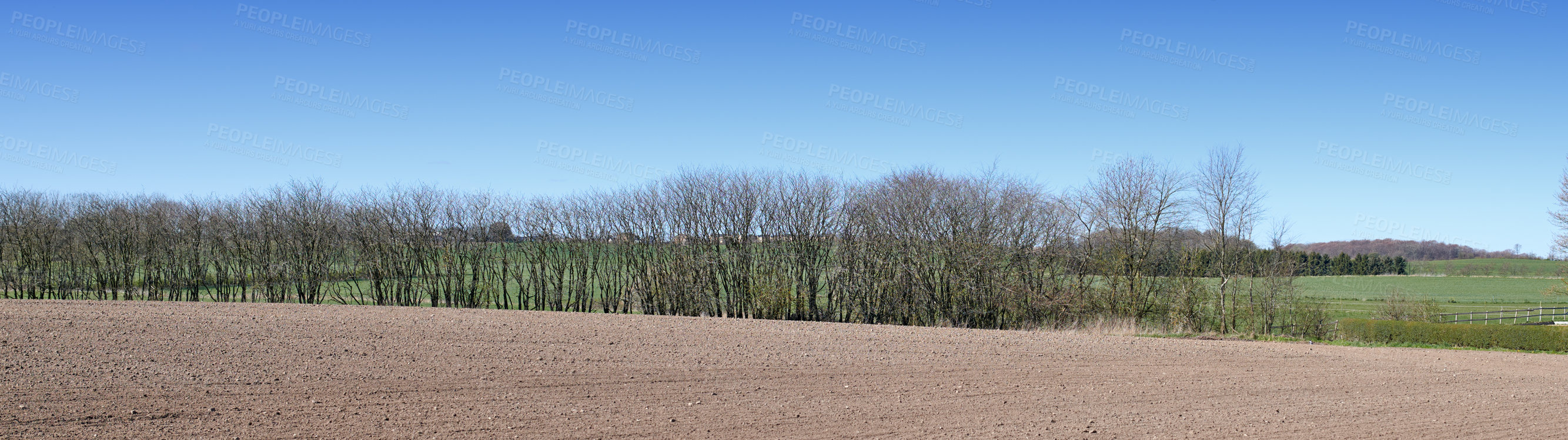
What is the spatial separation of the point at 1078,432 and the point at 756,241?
1965 centimetres

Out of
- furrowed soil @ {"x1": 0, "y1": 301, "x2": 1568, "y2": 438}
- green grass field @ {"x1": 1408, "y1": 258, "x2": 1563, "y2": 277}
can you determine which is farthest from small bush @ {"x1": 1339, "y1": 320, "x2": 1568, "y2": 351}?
green grass field @ {"x1": 1408, "y1": 258, "x2": 1563, "y2": 277}

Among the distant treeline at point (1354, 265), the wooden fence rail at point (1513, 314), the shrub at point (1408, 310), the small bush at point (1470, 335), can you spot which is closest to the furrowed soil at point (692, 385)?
the small bush at point (1470, 335)

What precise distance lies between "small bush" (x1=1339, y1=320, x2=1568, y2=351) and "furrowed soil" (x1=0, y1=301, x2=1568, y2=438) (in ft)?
14.5

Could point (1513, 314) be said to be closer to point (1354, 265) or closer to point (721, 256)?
point (1354, 265)

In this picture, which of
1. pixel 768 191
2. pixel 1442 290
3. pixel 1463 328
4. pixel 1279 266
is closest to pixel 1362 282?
pixel 1442 290

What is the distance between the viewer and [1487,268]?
76.2 metres

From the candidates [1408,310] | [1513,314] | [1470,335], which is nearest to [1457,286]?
[1513,314]

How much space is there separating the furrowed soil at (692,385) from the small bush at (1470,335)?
14.5 ft

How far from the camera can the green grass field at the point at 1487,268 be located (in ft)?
252

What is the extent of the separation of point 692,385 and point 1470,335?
19691mm

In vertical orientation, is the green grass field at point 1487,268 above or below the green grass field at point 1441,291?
above

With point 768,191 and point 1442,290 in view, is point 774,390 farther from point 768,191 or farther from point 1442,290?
point 1442,290

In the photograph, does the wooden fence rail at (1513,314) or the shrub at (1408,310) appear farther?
the wooden fence rail at (1513,314)

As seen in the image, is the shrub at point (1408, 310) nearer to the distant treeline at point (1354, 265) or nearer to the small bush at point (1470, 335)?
the distant treeline at point (1354, 265)
